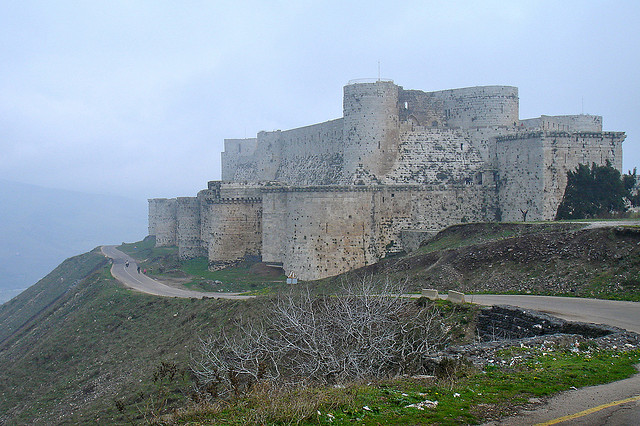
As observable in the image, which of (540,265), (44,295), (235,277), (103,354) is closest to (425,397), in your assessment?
(540,265)

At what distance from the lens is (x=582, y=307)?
16359 mm

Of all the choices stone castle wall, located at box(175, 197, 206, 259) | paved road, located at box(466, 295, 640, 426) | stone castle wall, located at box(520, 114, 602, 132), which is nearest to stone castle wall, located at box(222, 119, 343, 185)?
stone castle wall, located at box(175, 197, 206, 259)

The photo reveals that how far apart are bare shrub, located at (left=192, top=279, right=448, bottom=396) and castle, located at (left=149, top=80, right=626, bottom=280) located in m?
15.7

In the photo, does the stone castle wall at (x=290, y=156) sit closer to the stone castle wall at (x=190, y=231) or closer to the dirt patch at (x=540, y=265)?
→ the stone castle wall at (x=190, y=231)

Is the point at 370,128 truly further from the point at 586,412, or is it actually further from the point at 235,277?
the point at 586,412

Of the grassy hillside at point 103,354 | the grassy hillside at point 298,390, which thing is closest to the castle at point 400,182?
the grassy hillside at point 298,390

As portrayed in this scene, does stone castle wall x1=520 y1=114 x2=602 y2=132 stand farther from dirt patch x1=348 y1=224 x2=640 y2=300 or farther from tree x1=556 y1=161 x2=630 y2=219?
dirt patch x1=348 y1=224 x2=640 y2=300

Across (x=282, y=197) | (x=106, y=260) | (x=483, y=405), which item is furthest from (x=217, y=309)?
(x=106, y=260)

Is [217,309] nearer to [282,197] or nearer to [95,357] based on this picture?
[95,357]

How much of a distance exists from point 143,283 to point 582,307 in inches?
1097

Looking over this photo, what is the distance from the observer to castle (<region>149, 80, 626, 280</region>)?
108 feet

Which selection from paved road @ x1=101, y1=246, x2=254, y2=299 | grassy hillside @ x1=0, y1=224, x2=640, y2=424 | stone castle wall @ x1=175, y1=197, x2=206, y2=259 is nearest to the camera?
grassy hillside @ x1=0, y1=224, x2=640, y2=424

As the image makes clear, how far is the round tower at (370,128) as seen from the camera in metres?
37.6

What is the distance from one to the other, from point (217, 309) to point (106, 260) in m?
33.2
